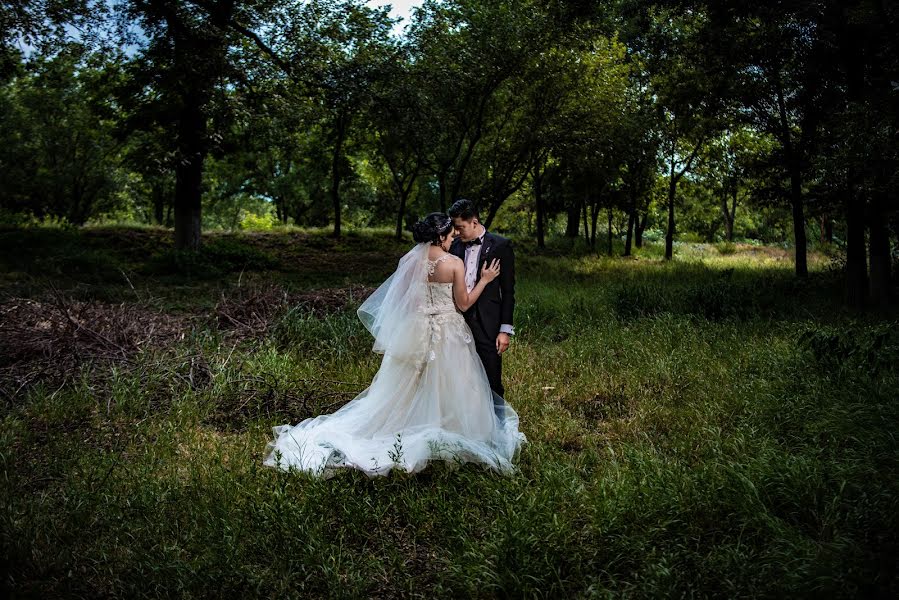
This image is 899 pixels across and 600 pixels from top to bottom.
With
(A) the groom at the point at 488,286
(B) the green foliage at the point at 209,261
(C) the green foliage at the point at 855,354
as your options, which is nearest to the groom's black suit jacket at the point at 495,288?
(A) the groom at the point at 488,286

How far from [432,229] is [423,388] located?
1.44m

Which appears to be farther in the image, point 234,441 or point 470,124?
point 470,124

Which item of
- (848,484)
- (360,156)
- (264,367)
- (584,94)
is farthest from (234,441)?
(360,156)

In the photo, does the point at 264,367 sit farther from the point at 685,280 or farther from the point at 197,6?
the point at 197,6

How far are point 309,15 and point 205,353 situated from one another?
13604 millimetres

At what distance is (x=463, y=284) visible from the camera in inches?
203

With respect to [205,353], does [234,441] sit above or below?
below

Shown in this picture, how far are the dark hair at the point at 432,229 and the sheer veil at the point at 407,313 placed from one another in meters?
0.11

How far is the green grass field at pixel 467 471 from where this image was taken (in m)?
3.41

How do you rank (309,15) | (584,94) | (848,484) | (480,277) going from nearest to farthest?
(848,484), (480,277), (309,15), (584,94)

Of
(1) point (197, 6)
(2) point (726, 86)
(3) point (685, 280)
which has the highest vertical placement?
(1) point (197, 6)

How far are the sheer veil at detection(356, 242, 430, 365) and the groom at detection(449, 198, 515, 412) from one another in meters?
0.43

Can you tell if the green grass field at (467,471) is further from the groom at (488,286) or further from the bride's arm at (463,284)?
the bride's arm at (463,284)

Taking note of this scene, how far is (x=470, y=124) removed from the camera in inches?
763
